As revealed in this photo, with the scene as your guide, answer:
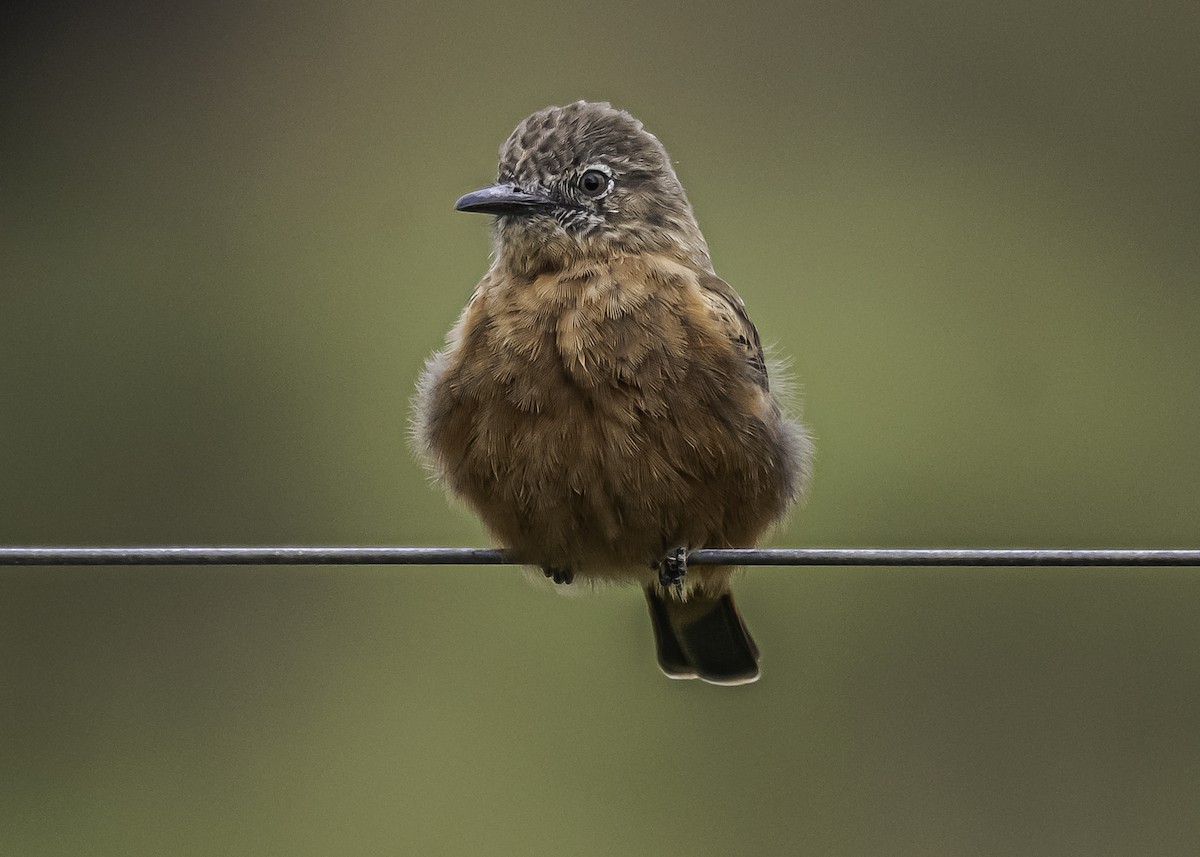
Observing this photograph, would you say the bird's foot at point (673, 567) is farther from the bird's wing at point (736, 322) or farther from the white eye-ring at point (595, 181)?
the white eye-ring at point (595, 181)

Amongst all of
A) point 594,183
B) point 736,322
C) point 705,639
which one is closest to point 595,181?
point 594,183

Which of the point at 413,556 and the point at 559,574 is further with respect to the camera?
the point at 559,574

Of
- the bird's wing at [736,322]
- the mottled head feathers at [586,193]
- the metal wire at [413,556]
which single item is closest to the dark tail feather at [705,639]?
the bird's wing at [736,322]

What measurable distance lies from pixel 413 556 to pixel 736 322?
1462mm

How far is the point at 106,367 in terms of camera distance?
8727 millimetres

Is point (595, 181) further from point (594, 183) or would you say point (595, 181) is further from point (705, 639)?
point (705, 639)

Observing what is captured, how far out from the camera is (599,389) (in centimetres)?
406

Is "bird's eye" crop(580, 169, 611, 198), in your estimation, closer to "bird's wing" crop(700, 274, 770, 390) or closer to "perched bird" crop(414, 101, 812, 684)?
"perched bird" crop(414, 101, 812, 684)

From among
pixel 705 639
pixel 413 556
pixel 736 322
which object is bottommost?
pixel 705 639

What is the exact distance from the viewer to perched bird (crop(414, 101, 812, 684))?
160 inches

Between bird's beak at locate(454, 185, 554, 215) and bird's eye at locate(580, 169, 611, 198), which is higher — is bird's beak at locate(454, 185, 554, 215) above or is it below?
below

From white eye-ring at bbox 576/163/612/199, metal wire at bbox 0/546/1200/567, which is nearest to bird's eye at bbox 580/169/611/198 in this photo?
white eye-ring at bbox 576/163/612/199

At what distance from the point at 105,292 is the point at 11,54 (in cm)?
232

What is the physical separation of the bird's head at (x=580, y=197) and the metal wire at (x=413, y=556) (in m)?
1.40
